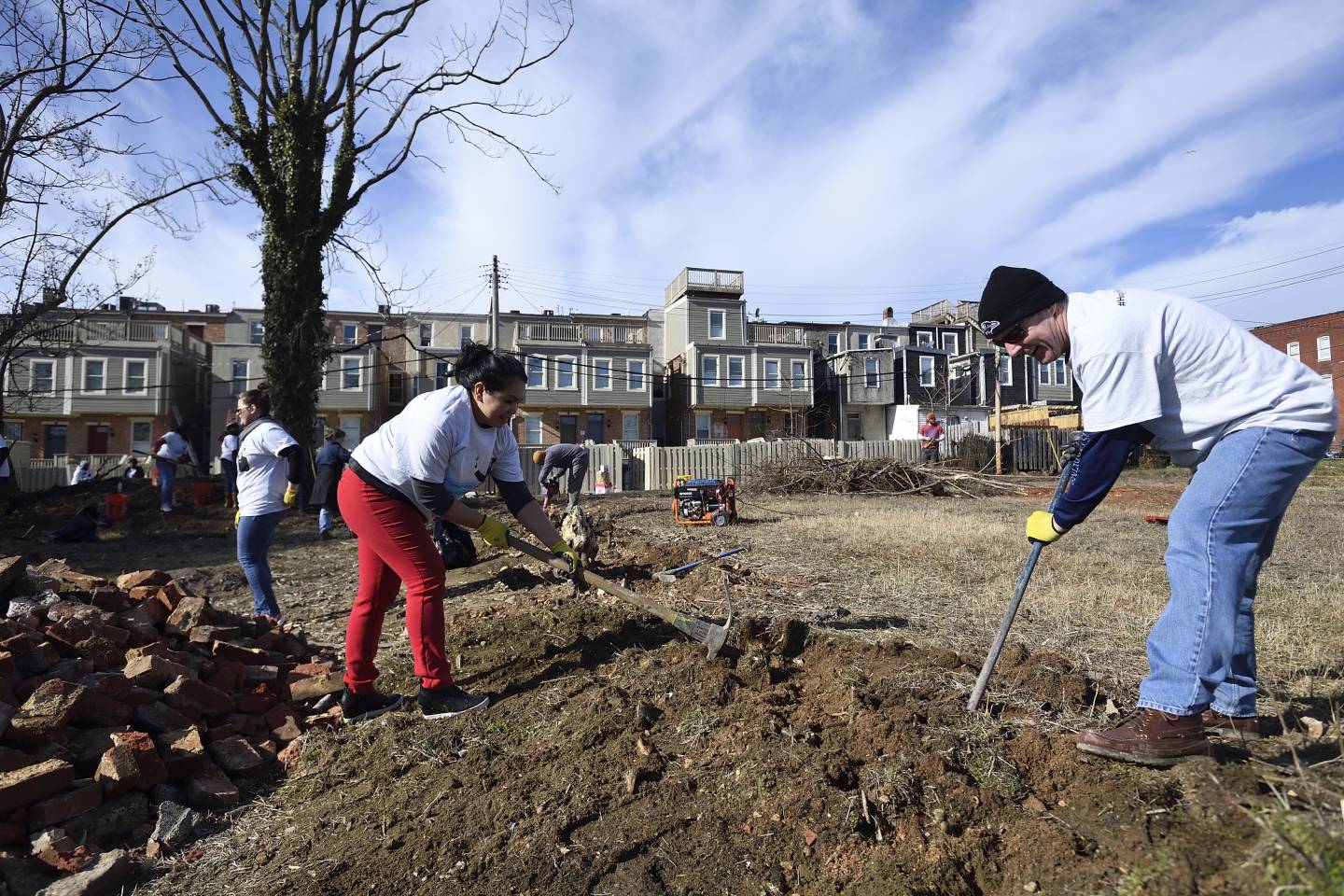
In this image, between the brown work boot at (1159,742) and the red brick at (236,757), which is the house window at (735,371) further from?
the brown work boot at (1159,742)

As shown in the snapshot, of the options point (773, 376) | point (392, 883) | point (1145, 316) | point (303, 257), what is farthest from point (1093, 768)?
point (773, 376)

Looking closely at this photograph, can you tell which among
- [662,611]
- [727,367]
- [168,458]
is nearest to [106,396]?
[168,458]

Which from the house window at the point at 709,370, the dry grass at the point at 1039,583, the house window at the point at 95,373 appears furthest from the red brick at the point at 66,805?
the house window at the point at 95,373

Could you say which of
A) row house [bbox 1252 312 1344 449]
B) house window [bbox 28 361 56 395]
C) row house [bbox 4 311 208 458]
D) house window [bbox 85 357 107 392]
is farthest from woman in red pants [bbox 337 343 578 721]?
row house [bbox 1252 312 1344 449]

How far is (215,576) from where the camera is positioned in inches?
296

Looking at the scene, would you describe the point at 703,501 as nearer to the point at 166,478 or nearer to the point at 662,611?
the point at 662,611

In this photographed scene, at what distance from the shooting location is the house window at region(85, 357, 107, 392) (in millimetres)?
33156

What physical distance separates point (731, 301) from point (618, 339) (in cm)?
672

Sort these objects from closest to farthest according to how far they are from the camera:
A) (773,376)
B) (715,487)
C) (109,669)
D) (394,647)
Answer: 1. (109,669)
2. (394,647)
3. (715,487)
4. (773,376)

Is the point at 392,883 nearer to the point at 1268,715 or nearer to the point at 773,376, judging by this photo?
the point at 1268,715

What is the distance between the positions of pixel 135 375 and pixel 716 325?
29.1m

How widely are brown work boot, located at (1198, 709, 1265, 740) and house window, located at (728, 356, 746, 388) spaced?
35.6 metres

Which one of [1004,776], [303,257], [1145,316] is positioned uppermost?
[303,257]

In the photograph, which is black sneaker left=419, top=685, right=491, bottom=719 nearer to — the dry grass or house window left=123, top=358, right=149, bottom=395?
the dry grass
